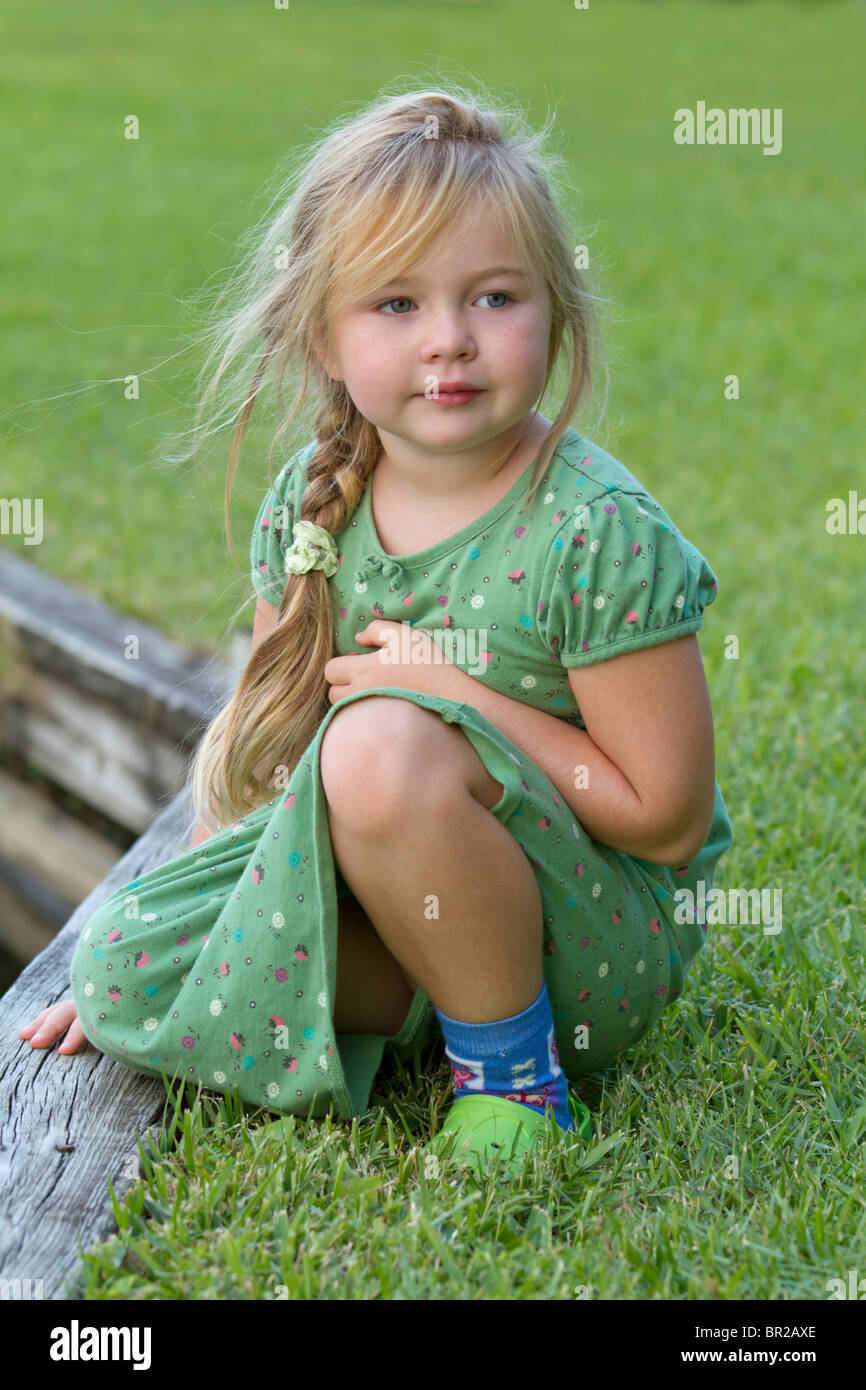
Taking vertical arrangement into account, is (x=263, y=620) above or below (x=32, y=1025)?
above

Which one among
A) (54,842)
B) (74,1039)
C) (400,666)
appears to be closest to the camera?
(400,666)

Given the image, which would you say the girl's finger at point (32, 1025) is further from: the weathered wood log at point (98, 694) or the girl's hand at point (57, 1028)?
the weathered wood log at point (98, 694)

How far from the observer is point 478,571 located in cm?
185

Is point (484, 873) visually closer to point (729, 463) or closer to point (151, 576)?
point (151, 576)

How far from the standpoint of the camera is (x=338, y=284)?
6.02ft

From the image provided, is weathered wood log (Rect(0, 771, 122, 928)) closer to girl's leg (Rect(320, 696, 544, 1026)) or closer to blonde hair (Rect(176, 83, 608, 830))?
blonde hair (Rect(176, 83, 608, 830))

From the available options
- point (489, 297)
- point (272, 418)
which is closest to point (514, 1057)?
point (489, 297)

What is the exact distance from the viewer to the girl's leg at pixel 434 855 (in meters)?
1.66

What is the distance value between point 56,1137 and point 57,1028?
0.26 meters

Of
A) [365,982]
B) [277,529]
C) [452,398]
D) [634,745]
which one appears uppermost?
[452,398]

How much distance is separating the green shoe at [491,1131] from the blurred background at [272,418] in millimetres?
757

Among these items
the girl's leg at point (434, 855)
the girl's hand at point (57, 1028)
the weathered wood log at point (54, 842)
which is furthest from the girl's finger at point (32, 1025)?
the weathered wood log at point (54, 842)

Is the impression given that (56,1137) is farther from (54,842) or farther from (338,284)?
(54,842)

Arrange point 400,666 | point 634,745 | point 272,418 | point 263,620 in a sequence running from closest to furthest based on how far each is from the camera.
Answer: point 634,745 < point 400,666 < point 263,620 < point 272,418
